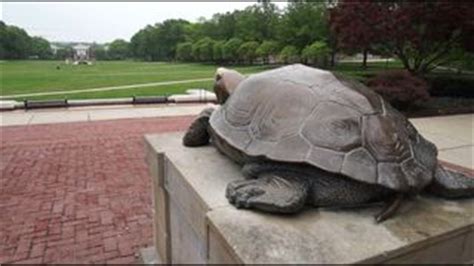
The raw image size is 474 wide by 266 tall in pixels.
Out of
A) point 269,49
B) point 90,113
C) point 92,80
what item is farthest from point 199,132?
point 269,49

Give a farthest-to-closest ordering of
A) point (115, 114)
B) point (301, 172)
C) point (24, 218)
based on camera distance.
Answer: point (115, 114) → point (24, 218) → point (301, 172)

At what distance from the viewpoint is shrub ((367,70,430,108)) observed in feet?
32.4

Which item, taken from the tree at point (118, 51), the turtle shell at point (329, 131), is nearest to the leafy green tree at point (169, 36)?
the tree at point (118, 51)

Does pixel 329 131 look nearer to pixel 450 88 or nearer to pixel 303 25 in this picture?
pixel 450 88

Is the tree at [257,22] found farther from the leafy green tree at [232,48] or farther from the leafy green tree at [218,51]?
the leafy green tree at [218,51]

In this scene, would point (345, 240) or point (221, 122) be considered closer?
point (345, 240)

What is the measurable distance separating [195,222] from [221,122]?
0.63m

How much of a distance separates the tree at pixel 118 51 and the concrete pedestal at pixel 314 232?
95111mm

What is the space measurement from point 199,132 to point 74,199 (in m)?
2.31

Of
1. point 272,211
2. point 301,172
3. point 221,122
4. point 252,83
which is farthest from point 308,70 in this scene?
point 272,211

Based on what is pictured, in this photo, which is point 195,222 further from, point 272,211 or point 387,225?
point 387,225

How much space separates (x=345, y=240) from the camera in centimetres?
172

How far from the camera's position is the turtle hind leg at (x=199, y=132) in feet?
9.77

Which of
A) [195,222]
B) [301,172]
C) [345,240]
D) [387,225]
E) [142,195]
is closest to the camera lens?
[345,240]
